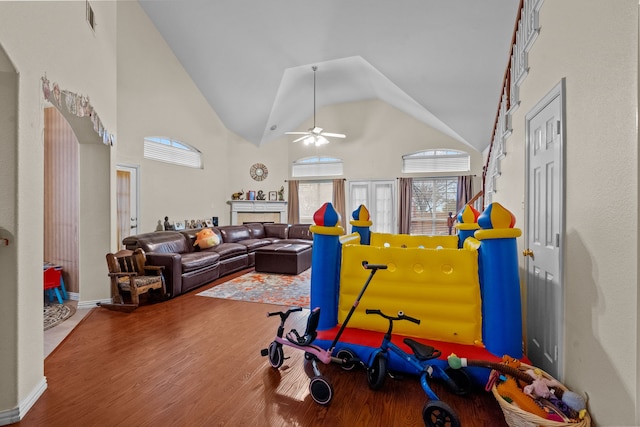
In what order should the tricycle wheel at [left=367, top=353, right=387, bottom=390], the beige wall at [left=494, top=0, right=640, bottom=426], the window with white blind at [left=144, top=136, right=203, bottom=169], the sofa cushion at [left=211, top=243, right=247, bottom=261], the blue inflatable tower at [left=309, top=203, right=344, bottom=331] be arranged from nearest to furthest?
the beige wall at [left=494, top=0, right=640, bottom=426]
the tricycle wheel at [left=367, top=353, right=387, bottom=390]
the blue inflatable tower at [left=309, top=203, right=344, bottom=331]
the sofa cushion at [left=211, top=243, right=247, bottom=261]
the window with white blind at [left=144, top=136, right=203, bottom=169]

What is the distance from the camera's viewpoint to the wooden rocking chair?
141 inches

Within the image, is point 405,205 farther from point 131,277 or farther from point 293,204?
point 131,277

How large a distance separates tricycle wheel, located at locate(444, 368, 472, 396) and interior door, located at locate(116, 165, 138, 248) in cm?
529

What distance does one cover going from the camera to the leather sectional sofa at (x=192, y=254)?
4.12m

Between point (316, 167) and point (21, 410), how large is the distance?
310 inches

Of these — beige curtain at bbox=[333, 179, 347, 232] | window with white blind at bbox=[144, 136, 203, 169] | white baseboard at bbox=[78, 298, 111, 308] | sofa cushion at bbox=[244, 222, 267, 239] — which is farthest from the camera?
beige curtain at bbox=[333, 179, 347, 232]

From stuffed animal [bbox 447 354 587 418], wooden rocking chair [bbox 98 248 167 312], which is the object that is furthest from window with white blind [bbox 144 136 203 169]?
stuffed animal [bbox 447 354 587 418]

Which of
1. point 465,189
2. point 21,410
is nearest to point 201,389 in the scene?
point 21,410

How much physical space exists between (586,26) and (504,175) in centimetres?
177

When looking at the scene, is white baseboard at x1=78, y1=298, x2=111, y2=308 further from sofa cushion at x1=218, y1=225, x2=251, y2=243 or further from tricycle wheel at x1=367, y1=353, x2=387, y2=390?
tricycle wheel at x1=367, y1=353, x2=387, y2=390

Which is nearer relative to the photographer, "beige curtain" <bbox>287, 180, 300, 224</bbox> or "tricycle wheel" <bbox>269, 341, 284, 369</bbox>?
"tricycle wheel" <bbox>269, 341, 284, 369</bbox>

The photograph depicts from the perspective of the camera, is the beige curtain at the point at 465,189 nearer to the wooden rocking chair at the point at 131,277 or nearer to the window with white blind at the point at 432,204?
the window with white blind at the point at 432,204

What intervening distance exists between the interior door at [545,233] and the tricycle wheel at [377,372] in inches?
41.9

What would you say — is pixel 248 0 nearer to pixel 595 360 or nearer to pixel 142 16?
pixel 142 16
